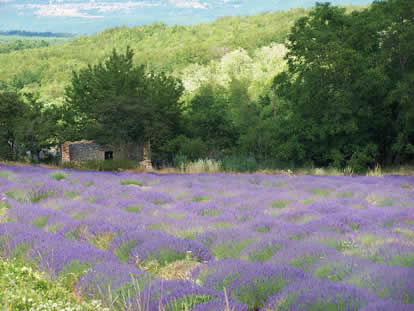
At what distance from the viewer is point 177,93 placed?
101 ft

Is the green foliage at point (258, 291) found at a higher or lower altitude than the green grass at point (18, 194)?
higher

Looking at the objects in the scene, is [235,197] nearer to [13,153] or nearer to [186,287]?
[186,287]

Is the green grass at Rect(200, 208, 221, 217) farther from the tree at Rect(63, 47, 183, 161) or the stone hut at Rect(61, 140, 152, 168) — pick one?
the stone hut at Rect(61, 140, 152, 168)

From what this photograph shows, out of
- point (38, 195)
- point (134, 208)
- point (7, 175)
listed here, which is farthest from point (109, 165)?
point (134, 208)

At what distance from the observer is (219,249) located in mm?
4562

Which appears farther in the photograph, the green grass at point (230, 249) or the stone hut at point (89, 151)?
the stone hut at point (89, 151)

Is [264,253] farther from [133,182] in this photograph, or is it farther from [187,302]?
[133,182]

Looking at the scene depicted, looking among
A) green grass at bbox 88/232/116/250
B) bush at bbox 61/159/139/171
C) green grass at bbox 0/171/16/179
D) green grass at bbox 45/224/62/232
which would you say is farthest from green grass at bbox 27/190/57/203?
bush at bbox 61/159/139/171

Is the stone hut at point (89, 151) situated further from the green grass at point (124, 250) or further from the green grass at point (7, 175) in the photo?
the green grass at point (124, 250)

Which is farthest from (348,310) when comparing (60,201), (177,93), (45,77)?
(45,77)

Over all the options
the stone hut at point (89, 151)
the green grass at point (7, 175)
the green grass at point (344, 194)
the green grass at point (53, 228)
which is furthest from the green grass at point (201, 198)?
the stone hut at point (89, 151)

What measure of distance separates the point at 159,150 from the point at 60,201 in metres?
19.3

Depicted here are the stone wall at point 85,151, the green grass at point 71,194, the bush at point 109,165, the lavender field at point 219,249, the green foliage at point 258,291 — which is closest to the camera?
the lavender field at point 219,249

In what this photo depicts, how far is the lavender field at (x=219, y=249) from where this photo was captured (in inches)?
121
